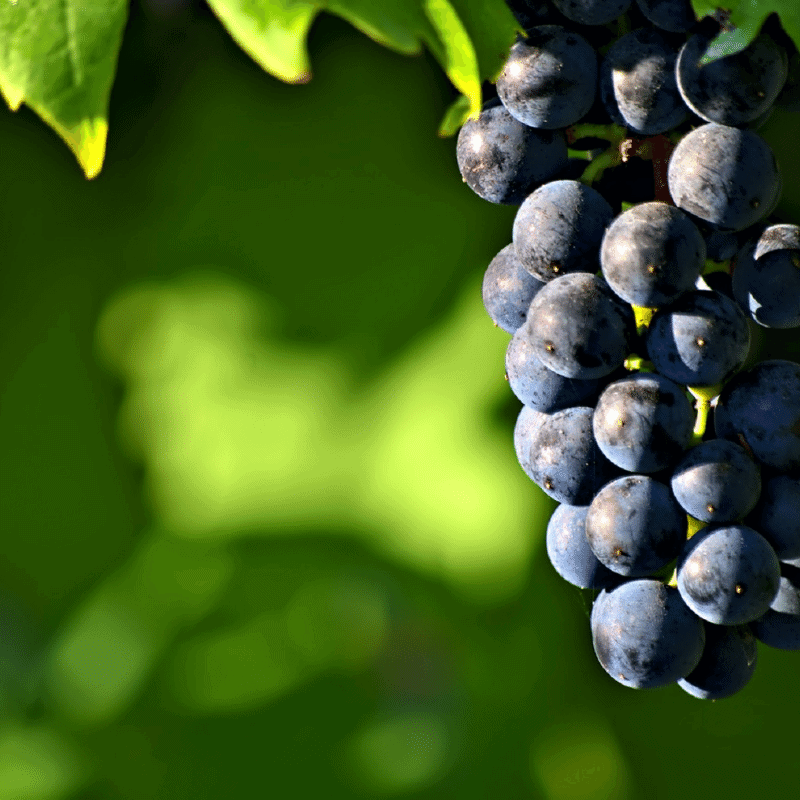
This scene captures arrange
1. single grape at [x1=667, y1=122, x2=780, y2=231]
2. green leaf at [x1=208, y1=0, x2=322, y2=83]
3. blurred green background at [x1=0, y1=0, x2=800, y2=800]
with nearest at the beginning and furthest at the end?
→ green leaf at [x1=208, y1=0, x2=322, y2=83]
single grape at [x1=667, y1=122, x2=780, y2=231]
blurred green background at [x1=0, y1=0, x2=800, y2=800]

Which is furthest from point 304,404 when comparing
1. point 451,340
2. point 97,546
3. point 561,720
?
point 561,720

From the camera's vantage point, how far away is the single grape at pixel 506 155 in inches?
22.4

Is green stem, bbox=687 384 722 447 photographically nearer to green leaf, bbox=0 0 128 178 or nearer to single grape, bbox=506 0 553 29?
single grape, bbox=506 0 553 29

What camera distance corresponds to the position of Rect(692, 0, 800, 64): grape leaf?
1.54 feet

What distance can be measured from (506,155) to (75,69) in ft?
0.82

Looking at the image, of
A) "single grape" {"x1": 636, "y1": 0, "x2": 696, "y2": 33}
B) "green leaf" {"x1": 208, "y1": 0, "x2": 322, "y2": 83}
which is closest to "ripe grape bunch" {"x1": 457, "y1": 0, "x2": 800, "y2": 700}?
"single grape" {"x1": 636, "y1": 0, "x2": 696, "y2": 33}

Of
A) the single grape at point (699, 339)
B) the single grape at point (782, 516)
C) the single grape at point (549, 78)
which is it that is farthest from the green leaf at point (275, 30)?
the single grape at point (782, 516)

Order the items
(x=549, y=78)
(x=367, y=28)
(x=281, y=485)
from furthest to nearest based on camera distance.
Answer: (x=281, y=485), (x=549, y=78), (x=367, y=28)

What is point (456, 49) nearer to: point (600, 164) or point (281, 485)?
point (600, 164)

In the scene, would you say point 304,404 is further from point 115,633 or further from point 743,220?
Answer: point 743,220

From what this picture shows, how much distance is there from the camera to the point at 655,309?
570 mm

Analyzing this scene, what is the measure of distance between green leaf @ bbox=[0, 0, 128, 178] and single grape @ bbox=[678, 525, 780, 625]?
41 cm

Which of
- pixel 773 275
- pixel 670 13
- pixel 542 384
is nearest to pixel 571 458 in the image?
pixel 542 384

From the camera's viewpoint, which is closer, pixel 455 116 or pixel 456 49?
pixel 456 49
